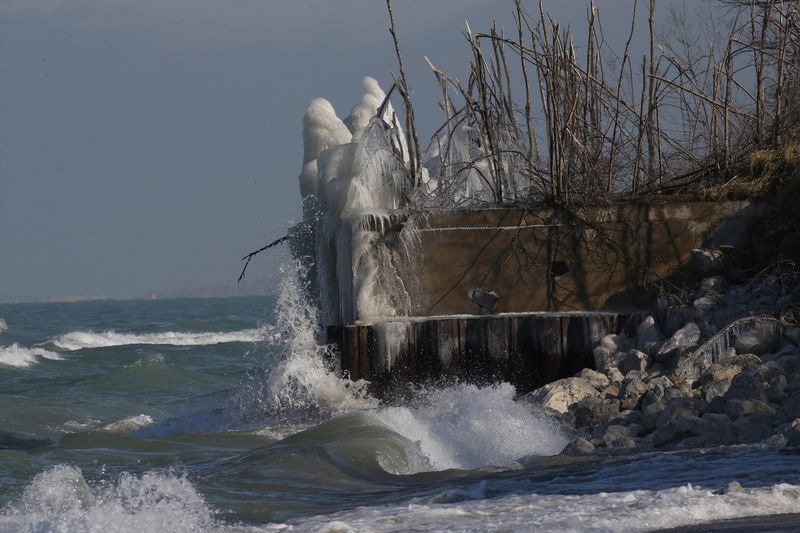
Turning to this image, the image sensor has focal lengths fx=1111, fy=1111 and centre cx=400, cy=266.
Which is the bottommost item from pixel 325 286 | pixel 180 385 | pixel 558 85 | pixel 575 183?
pixel 180 385

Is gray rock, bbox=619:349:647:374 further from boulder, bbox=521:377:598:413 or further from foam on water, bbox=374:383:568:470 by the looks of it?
foam on water, bbox=374:383:568:470

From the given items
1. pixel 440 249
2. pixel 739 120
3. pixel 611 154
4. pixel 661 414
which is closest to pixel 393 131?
pixel 440 249

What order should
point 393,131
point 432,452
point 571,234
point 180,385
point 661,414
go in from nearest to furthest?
point 661,414 < point 432,452 < point 571,234 < point 393,131 < point 180,385

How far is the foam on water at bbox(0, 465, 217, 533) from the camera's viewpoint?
208 inches

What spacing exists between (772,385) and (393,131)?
429 centimetres

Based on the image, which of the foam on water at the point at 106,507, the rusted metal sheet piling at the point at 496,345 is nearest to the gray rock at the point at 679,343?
the rusted metal sheet piling at the point at 496,345

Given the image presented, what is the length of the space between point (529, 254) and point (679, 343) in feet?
5.03

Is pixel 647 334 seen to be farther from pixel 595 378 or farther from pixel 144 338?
pixel 144 338

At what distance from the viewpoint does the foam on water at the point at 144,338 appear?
38.0 meters

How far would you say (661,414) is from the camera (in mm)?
7438

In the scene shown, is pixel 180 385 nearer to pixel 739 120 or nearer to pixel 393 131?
pixel 393 131

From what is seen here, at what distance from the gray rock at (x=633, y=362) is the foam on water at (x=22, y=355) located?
2115 cm

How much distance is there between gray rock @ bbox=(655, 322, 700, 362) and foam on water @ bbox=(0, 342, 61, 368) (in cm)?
2146

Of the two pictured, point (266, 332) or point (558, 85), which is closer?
point (558, 85)
